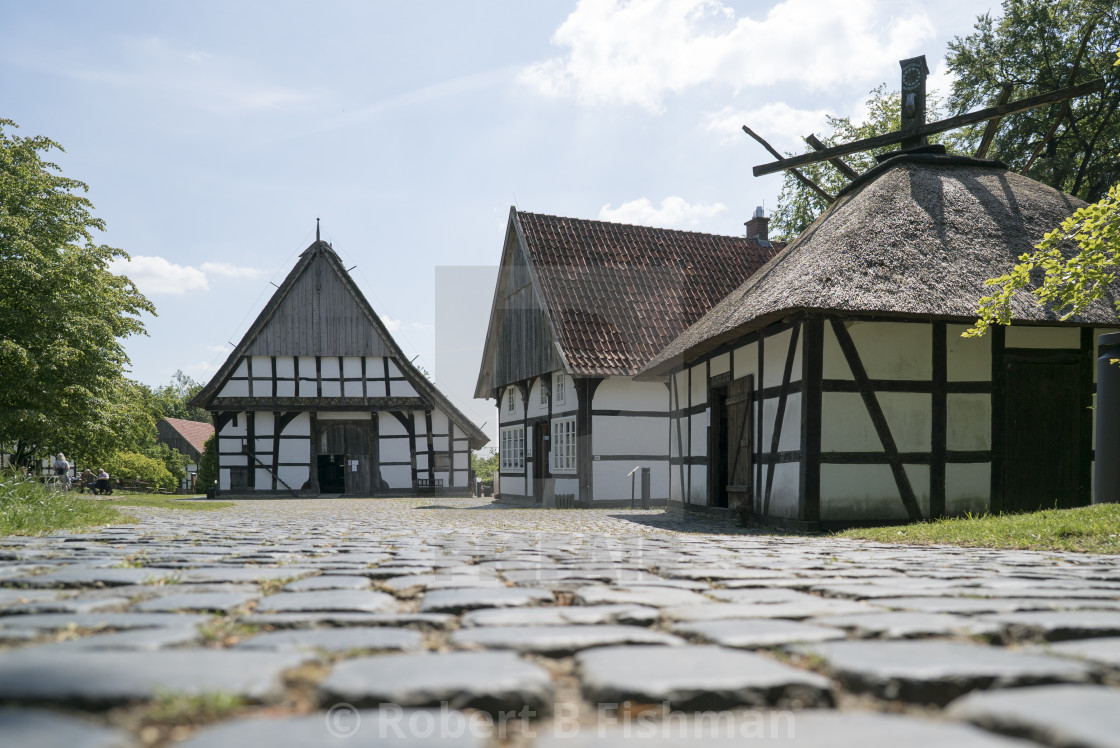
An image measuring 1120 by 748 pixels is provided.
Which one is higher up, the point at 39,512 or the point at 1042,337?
the point at 1042,337

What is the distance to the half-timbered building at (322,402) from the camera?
90.6 feet

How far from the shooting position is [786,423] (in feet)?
36.7

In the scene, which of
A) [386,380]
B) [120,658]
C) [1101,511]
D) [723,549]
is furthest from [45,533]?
[386,380]

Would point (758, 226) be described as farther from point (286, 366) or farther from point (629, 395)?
point (286, 366)

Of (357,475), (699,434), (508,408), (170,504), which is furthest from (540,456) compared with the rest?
(357,475)

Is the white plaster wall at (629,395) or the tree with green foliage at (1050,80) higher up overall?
the tree with green foliage at (1050,80)

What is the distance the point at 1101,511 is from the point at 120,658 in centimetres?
842

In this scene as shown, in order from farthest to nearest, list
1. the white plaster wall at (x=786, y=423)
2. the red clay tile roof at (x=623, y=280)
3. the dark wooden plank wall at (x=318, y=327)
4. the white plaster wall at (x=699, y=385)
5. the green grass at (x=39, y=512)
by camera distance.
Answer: the dark wooden plank wall at (x=318, y=327) → the red clay tile roof at (x=623, y=280) → the white plaster wall at (x=699, y=385) → the white plaster wall at (x=786, y=423) → the green grass at (x=39, y=512)

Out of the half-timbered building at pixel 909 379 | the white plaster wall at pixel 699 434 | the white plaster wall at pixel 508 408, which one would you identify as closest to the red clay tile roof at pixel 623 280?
the white plaster wall at pixel 699 434

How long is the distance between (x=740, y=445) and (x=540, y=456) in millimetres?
9554

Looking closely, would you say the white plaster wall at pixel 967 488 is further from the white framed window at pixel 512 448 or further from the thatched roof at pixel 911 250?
the white framed window at pixel 512 448

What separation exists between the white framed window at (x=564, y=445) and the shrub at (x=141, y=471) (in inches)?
902

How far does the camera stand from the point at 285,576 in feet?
13.2

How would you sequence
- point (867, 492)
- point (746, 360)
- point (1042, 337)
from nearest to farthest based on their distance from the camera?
1. point (867, 492)
2. point (1042, 337)
3. point (746, 360)
